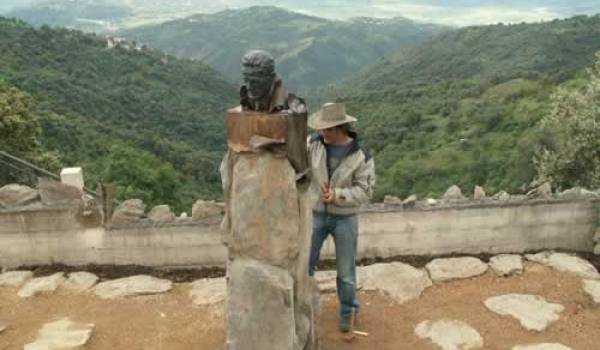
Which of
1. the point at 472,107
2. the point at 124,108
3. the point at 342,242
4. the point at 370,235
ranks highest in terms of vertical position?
the point at 342,242

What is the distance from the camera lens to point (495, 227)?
631 centimetres

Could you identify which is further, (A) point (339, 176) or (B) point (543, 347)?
(B) point (543, 347)

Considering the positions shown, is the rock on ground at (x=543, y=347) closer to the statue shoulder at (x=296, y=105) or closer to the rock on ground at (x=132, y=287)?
the statue shoulder at (x=296, y=105)

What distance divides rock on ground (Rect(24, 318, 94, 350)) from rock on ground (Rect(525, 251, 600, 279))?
458 cm

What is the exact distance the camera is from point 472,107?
43.4 m

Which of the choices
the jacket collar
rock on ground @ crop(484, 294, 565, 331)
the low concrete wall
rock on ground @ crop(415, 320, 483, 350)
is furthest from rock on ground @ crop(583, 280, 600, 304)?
the jacket collar

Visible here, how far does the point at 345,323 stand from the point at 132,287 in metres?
2.32

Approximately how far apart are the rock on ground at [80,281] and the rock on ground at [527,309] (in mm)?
3972

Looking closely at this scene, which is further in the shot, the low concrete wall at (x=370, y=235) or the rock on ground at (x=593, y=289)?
the low concrete wall at (x=370, y=235)

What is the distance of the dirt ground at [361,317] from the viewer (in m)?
4.95

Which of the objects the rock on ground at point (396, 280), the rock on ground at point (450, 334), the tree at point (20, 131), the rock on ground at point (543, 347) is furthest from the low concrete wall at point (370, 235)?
the tree at point (20, 131)

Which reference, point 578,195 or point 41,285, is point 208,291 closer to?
point 41,285

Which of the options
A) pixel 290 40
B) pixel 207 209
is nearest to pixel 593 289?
pixel 207 209

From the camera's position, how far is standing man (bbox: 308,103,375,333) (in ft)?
14.0
